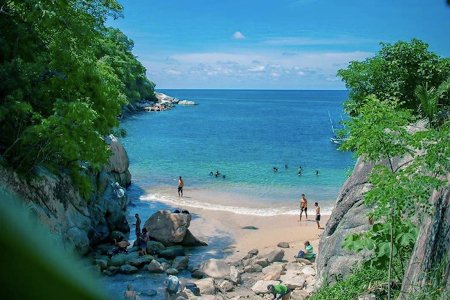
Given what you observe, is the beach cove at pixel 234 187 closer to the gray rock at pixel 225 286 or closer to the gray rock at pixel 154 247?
the gray rock at pixel 154 247

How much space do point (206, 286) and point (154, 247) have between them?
4.73 m

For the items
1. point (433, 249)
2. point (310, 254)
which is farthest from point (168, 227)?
point (433, 249)

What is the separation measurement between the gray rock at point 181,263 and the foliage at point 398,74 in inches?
350

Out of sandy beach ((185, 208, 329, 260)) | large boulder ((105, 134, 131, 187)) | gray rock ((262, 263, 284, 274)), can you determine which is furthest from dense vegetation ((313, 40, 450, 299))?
large boulder ((105, 134, 131, 187))

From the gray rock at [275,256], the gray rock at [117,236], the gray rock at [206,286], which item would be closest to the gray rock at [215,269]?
the gray rock at [206,286]

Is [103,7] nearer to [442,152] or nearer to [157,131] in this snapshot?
[442,152]

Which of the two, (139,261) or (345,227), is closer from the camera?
(345,227)

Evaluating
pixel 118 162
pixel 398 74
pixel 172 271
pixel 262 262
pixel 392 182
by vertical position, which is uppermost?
pixel 398 74

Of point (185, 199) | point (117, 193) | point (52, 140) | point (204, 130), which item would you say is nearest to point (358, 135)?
point (52, 140)

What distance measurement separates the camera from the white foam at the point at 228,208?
90.4 feet

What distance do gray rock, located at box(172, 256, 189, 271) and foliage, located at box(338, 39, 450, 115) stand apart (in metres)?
8.90

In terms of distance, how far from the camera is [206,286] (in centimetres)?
1584

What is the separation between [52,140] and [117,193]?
956 cm

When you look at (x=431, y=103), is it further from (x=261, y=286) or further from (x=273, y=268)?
(x=261, y=286)
